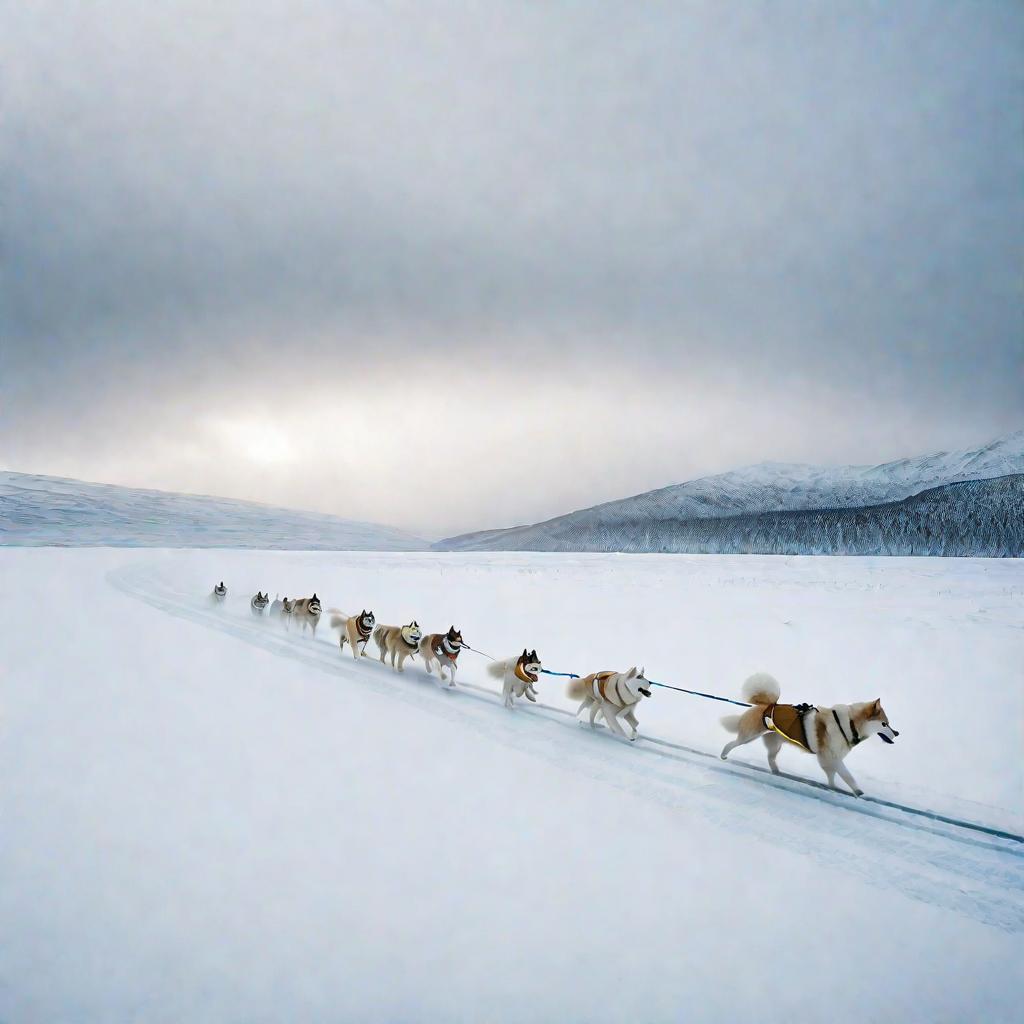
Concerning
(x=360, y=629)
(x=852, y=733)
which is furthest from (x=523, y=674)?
(x=360, y=629)

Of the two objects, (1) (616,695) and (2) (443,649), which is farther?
(2) (443,649)

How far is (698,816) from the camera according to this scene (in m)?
4.17

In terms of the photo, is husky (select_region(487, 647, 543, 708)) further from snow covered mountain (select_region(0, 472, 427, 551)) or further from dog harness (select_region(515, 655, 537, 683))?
snow covered mountain (select_region(0, 472, 427, 551))

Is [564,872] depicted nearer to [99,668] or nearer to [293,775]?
[293,775]

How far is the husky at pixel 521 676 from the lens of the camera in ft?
23.2

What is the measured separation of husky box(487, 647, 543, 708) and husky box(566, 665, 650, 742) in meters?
0.83

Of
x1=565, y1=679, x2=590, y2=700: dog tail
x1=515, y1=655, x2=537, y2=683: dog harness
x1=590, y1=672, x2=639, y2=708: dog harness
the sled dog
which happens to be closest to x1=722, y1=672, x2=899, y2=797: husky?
x1=590, y1=672, x2=639, y2=708: dog harness

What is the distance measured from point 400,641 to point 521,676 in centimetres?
266

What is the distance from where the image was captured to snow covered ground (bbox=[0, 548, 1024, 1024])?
2.41 m

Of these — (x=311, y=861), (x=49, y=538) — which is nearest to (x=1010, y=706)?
(x=311, y=861)

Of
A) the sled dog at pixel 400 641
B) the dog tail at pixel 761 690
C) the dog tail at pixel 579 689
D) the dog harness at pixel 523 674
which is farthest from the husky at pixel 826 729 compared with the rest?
the sled dog at pixel 400 641

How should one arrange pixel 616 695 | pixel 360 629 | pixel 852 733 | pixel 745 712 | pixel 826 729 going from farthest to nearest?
pixel 360 629 → pixel 616 695 → pixel 745 712 → pixel 826 729 → pixel 852 733

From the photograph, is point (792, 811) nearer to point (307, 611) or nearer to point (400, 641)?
Result: point (400, 641)

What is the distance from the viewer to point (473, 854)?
3459 mm
